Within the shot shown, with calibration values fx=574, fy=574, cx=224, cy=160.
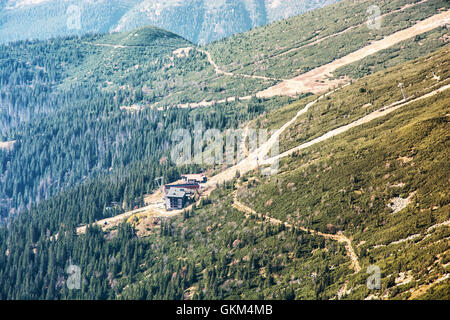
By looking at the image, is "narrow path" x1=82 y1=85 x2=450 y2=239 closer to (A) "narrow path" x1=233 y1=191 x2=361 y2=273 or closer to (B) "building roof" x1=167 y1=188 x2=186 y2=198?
(A) "narrow path" x1=233 y1=191 x2=361 y2=273

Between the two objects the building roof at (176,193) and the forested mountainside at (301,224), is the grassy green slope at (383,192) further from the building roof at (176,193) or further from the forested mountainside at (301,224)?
the building roof at (176,193)

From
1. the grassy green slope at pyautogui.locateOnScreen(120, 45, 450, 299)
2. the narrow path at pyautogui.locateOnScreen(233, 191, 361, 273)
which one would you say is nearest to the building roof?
the grassy green slope at pyautogui.locateOnScreen(120, 45, 450, 299)

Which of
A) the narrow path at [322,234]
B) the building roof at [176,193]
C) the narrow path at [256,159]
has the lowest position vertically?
the narrow path at [322,234]

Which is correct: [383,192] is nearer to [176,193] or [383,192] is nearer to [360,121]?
[360,121]

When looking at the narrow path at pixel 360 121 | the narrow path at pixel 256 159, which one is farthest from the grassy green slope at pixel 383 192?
the narrow path at pixel 256 159

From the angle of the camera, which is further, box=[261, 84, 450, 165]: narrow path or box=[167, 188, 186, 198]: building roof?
box=[167, 188, 186, 198]: building roof

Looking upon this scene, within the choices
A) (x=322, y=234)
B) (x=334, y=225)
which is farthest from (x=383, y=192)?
(x=322, y=234)
